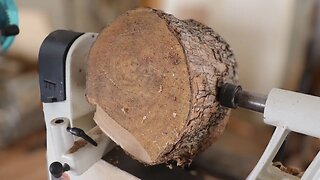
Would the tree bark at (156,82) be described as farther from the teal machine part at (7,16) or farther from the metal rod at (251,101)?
the teal machine part at (7,16)

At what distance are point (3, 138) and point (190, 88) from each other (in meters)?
1.80

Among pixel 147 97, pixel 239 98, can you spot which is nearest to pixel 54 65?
pixel 147 97

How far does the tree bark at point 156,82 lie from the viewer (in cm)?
65

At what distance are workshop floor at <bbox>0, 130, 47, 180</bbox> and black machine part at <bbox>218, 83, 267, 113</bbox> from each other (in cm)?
144

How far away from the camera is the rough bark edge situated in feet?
2.15

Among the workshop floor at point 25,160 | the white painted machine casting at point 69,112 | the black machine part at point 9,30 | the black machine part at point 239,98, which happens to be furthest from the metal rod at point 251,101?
the workshop floor at point 25,160

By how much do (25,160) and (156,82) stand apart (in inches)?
63.2

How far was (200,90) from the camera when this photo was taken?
65cm

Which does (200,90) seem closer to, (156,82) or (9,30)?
(156,82)

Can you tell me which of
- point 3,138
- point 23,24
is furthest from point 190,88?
point 23,24

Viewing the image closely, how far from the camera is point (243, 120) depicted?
2.41 metres

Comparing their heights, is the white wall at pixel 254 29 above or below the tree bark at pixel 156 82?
below

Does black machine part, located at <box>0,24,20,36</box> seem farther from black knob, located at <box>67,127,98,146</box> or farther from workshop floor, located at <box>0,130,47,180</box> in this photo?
workshop floor, located at <box>0,130,47,180</box>

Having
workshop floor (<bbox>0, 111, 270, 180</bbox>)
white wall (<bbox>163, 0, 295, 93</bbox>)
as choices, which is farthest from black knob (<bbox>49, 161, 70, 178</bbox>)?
white wall (<bbox>163, 0, 295, 93</bbox>)
